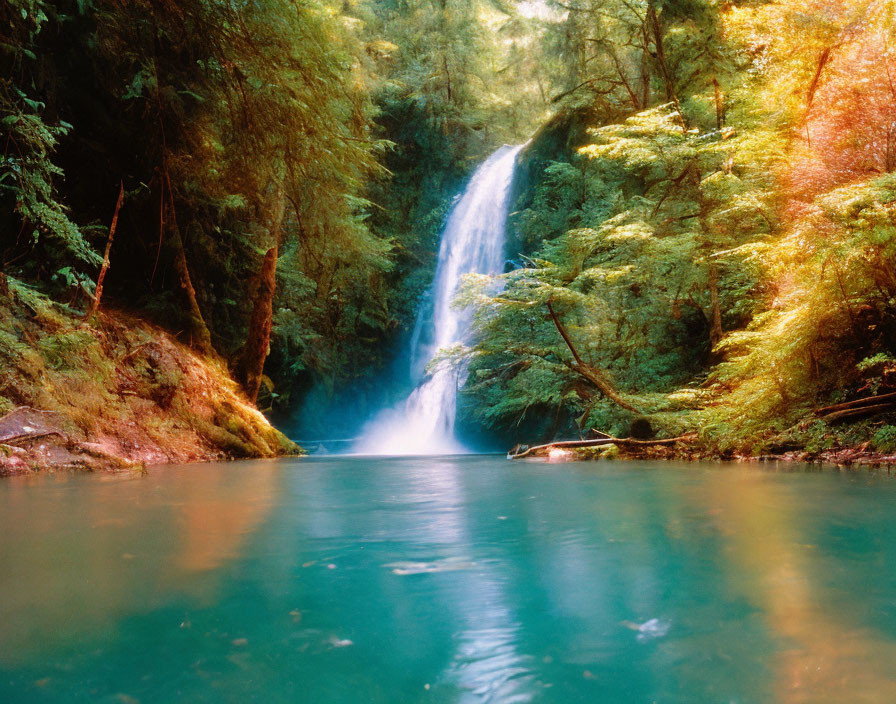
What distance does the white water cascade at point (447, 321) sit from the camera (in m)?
17.7

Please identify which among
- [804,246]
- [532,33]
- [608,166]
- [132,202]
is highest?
[532,33]

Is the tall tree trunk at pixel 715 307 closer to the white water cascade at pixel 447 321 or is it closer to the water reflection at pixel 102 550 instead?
the white water cascade at pixel 447 321

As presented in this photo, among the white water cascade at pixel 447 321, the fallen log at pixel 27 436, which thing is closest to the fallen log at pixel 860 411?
the fallen log at pixel 27 436

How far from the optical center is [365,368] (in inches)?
822

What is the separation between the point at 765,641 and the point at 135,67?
8.54 metres

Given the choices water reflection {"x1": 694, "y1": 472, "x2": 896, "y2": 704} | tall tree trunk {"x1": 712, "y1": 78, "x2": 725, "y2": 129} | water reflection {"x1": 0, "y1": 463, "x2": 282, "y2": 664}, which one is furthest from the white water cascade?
water reflection {"x1": 694, "y1": 472, "x2": 896, "y2": 704}

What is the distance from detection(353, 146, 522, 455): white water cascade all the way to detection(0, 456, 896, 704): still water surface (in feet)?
45.8

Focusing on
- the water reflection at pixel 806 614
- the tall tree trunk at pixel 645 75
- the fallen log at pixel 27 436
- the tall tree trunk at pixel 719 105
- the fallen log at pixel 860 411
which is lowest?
the water reflection at pixel 806 614

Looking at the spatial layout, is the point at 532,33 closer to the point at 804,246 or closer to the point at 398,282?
the point at 398,282

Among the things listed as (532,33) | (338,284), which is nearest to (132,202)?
(338,284)

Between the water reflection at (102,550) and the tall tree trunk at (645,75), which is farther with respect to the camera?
the tall tree trunk at (645,75)

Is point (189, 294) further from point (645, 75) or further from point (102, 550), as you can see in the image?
point (645, 75)

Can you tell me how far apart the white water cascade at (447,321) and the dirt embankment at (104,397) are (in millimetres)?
8559

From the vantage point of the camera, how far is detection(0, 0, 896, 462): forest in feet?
18.2
